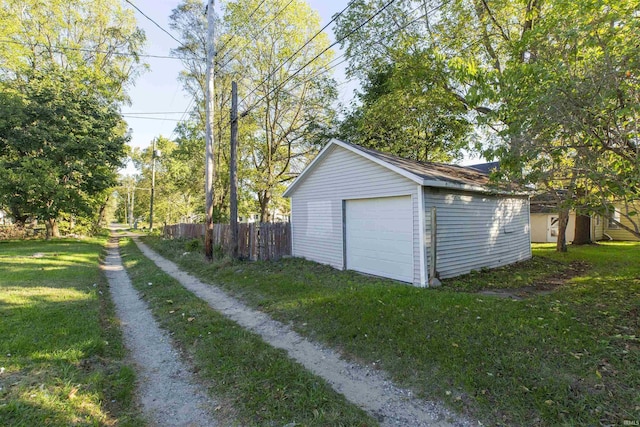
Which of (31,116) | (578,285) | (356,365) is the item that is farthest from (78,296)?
(31,116)

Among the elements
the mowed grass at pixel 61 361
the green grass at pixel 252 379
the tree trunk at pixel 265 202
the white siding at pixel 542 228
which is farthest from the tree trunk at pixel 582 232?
the mowed grass at pixel 61 361

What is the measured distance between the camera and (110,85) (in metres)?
22.3

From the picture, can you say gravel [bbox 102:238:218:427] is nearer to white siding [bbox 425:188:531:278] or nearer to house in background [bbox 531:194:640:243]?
white siding [bbox 425:188:531:278]

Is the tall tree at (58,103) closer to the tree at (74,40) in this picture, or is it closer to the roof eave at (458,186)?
the tree at (74,40)

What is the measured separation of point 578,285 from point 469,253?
231 centimetres

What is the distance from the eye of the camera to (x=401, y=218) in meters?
7.57

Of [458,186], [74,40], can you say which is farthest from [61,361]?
[74,40]

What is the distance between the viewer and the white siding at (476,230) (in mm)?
7598

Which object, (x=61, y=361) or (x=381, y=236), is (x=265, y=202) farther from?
(x=61, y=361)

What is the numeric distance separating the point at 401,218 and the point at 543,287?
3.42 metres

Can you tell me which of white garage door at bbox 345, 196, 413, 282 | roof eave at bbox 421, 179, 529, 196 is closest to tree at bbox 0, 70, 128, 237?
white garage door at bbox 345, 196, 413, 282

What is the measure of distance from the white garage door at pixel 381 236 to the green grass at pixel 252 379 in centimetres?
421

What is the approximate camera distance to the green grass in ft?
8.97

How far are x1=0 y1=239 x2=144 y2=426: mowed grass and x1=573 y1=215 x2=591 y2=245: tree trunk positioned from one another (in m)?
19.9
